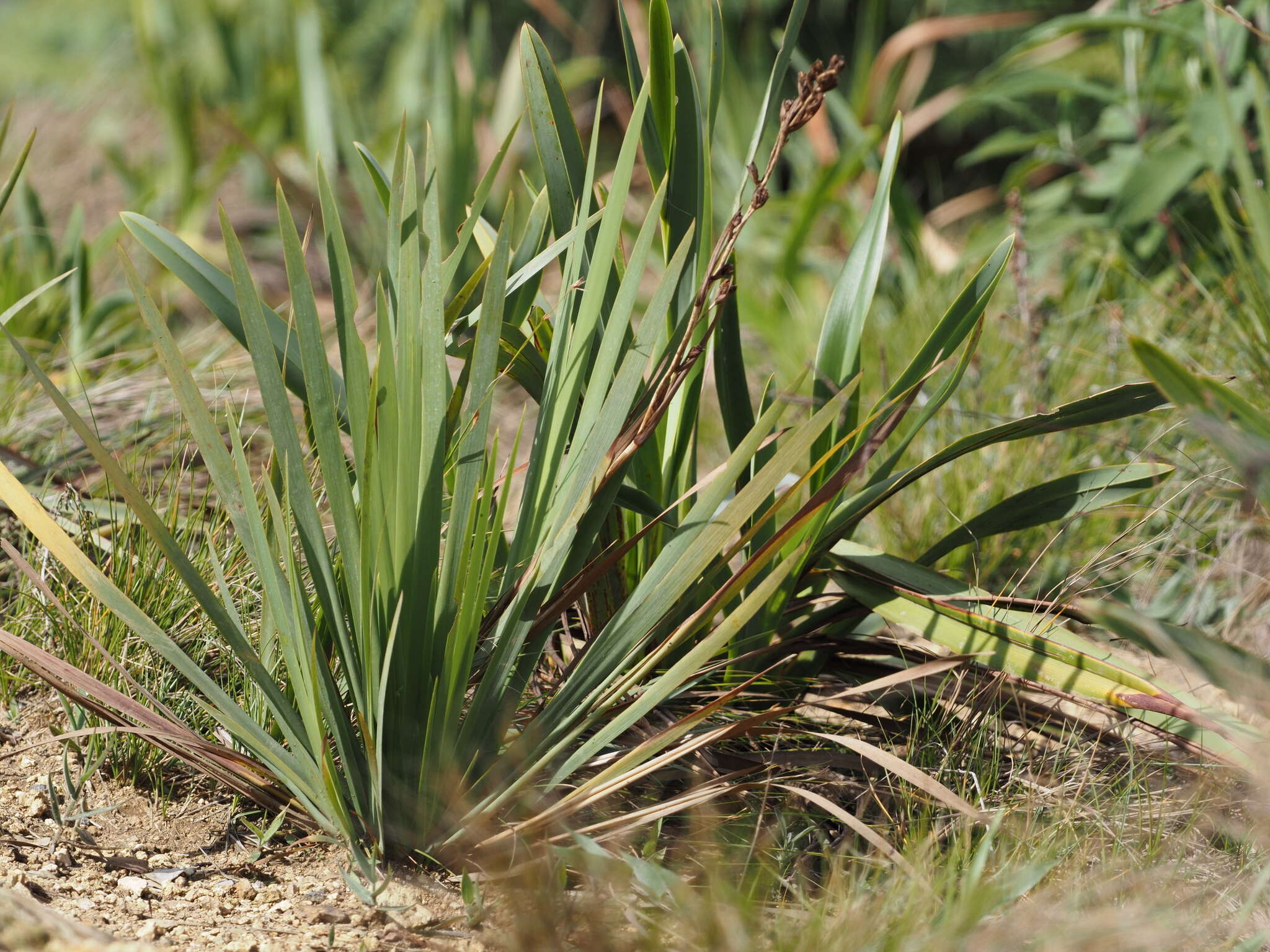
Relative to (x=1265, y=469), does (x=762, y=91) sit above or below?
above

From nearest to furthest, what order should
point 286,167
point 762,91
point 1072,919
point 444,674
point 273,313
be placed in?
point 1072,919
point 444,674
point 273,313
point 286,167
point 762,91

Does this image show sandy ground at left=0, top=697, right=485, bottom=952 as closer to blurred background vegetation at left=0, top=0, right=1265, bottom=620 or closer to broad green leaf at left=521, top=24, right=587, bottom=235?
blurred background vegetation at left=0, top=0, right=1265, bottom=620

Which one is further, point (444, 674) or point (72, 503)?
point (72, 503)

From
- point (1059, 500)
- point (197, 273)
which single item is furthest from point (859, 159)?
point (197, 273)

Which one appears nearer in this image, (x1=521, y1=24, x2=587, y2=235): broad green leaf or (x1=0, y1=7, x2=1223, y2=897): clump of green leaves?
(x1=0, y1=7, x2=1223, y2=897): clump of green leaves

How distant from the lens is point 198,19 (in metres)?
5.13

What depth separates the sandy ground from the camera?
3.45 feet

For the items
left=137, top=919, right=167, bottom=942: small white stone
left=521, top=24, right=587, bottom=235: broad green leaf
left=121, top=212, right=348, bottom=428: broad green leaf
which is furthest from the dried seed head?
left=137, top=919, right=167, bottom=942: small white stone

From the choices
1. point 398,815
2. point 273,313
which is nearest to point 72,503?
point 273,313

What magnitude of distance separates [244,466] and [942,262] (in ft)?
10.0

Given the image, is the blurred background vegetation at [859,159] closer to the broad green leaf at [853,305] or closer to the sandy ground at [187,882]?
the broad green leaf at [853,305]

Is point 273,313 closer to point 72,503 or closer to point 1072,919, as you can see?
point 72,503

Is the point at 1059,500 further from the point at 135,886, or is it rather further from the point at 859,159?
the point at 859,159

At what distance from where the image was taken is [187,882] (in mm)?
1141
